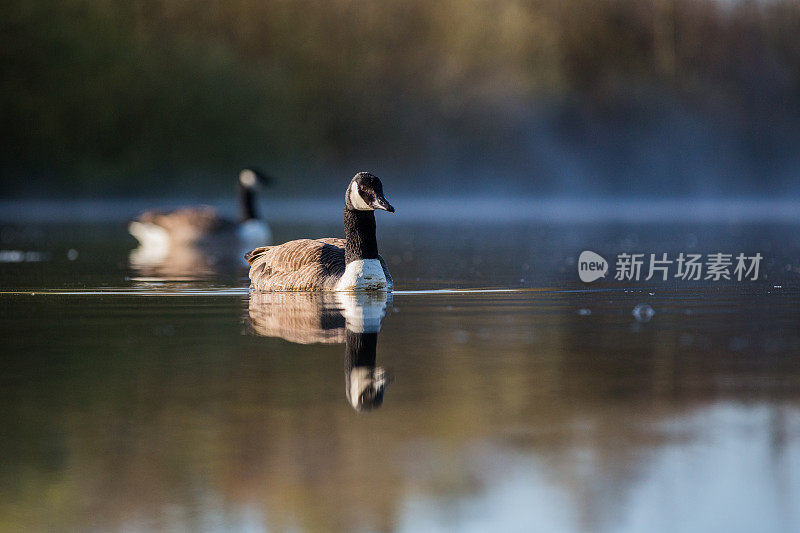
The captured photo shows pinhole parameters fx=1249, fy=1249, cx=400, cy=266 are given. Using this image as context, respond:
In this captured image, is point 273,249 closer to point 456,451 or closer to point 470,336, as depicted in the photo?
point 470,336

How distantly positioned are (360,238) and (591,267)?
17.1 feet

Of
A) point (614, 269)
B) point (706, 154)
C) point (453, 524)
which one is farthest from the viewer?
point (706, 154)

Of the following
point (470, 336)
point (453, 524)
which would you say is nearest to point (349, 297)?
point (470, 336)

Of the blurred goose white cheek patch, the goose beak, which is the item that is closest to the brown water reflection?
the goose beak

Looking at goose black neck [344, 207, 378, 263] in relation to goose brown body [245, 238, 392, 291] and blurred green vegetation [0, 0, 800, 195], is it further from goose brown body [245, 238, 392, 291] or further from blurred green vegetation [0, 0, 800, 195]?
blurred green vegetation [0, 0, 800, 195]

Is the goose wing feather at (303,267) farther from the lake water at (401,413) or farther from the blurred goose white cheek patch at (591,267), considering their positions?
the blurred goose white cheek patch at (591,267)

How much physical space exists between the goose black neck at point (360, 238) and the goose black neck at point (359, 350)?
125 inches

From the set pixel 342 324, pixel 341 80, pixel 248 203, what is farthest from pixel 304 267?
pixel 341 80

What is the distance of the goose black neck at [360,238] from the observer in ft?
40.8

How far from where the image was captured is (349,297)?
12.2 metres

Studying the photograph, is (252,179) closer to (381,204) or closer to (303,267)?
(303,267)

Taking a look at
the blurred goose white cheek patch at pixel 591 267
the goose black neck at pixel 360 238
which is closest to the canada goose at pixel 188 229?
the blurred goose white cheek patch at pixel 591 267

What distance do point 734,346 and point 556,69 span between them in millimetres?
86034

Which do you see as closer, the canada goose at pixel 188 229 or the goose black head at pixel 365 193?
the goose black head at pixel 365 193
